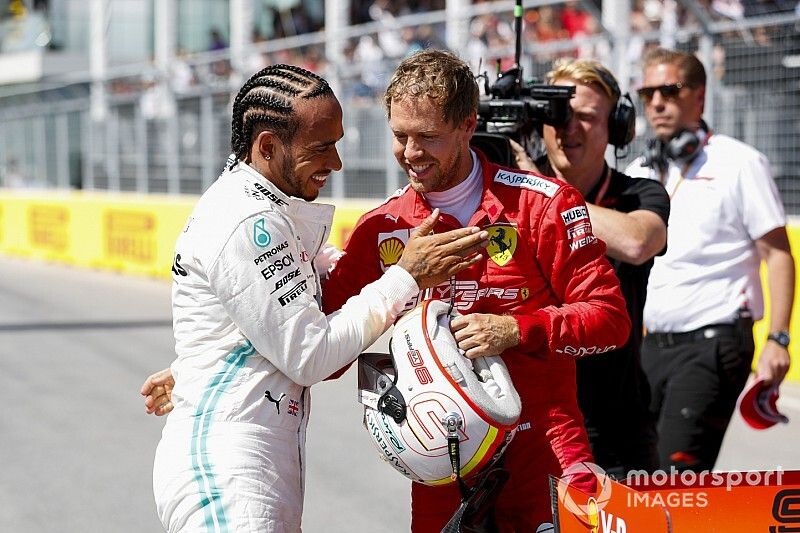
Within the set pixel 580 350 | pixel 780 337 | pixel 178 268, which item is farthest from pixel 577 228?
pixel 780 337

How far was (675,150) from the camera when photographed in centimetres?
507

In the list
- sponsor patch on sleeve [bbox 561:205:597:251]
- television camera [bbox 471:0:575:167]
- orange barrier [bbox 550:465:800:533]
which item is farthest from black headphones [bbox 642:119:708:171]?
orange barrier [bbox 550:465:800:533]

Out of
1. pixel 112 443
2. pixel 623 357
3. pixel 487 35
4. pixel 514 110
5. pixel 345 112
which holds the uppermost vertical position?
pixel 487 35

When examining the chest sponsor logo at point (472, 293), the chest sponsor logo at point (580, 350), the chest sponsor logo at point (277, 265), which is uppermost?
the chest sponsor logo at point (277, 265)

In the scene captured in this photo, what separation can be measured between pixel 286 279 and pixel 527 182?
2.43ft

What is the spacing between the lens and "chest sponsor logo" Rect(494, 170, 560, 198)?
3189 mm

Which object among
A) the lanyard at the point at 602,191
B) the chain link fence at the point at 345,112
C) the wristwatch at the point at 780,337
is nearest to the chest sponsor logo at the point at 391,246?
the lanyard at the point at 602,191

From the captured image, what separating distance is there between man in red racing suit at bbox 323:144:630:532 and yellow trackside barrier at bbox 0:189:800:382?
1081 centimetres

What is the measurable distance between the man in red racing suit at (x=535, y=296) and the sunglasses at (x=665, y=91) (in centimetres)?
202

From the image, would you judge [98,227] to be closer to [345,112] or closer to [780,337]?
[345,112]

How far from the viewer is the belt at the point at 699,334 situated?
501 centimetres

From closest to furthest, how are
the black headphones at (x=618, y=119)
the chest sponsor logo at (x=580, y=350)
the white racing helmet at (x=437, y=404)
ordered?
A: the white racing helmet at (x=437, y=404) → the chest sponsor logo at (x=580, y=350) → the black headphones at (x=618, y=119)

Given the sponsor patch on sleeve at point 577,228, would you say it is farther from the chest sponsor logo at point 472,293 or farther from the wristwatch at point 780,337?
the wristwatch at point 780,337

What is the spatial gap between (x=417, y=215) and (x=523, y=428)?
0.63 m
